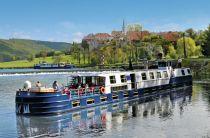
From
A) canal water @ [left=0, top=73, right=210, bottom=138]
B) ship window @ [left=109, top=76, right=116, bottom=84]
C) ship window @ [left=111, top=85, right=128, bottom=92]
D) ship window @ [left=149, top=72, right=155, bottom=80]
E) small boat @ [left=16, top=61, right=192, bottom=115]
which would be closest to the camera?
canal water @ [left=0, top=73, right=210, bottom=138]

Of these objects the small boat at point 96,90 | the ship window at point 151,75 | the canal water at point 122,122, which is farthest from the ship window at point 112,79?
the ship window at point 151,75

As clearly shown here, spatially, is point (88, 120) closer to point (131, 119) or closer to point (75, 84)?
point (131, 119)

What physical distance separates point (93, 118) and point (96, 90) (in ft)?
29.2

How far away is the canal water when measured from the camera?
38.4 m

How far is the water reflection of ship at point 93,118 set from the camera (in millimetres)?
39875

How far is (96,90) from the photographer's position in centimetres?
5506

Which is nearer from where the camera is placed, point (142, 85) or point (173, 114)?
point (173, 114)

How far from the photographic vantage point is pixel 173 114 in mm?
48750

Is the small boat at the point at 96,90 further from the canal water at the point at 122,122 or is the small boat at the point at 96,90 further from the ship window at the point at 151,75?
the canal water at the point at 122,122

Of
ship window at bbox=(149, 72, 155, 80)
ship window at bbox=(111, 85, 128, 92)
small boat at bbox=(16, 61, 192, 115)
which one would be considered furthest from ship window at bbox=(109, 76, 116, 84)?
ship window at bbox=(149, 72, 155, 80)

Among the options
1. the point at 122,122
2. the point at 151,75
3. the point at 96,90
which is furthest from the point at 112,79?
the point at 122,122

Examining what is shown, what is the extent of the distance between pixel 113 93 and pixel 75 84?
5.28 meters

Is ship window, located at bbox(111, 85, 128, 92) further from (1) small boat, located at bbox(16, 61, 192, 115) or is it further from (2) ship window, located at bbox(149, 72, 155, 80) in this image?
(2) ship window, located at bbox(149, 72, 155, 80)

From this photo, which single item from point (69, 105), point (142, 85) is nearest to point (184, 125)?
point (69, 105)
